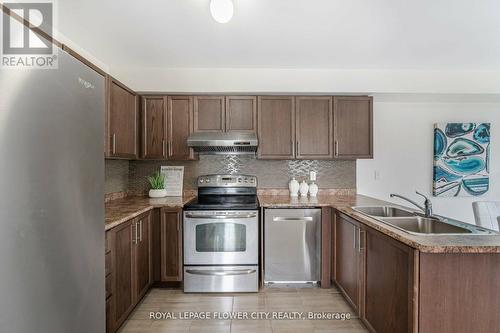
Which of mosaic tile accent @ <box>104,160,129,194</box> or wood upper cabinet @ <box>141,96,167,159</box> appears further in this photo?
wood upper cabinet @ <box>141,96,167,159</box>

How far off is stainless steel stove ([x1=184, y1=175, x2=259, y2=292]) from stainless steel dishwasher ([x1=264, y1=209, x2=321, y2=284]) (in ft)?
0.48

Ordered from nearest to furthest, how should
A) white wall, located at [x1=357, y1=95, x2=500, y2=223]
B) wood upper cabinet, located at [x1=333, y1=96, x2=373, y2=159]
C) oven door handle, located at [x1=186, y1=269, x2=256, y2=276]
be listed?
oven door handle, located at [x1=186, y1=269, x2=256, y2=276] < wood upper cabinet, located at [x1=333, y1=96, x2=373, y2=159] < white wall, located at [x1=357, y1=95, x2=500, y2=223]

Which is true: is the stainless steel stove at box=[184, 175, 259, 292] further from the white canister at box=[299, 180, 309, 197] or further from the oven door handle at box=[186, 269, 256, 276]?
the white canister at box=[299, 180, 309, 197]

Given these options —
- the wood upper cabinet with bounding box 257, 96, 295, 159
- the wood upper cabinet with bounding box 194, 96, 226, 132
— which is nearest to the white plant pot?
the wood upper cabinet with bounding box 194, 96, 226, 132

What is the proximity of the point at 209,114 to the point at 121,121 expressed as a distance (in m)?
0.96

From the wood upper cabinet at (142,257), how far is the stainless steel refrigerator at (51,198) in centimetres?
115

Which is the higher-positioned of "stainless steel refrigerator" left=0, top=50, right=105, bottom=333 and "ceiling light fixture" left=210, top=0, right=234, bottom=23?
"ceiling light fixture" left=210, top=0, right=234, bottom=23

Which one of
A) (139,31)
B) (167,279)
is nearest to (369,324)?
(167,279)

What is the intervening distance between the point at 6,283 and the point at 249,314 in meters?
1.94

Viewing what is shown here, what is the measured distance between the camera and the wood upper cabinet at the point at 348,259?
2129 millimetres

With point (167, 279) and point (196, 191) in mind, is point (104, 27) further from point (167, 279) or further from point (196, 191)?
point (167, 279)

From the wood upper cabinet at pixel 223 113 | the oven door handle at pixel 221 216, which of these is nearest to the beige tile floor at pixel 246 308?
the oven door handle at pixel 221 216

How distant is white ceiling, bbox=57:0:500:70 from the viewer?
2.04 m

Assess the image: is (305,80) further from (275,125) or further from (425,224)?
(425,224)
